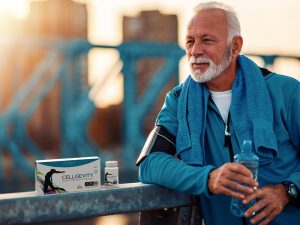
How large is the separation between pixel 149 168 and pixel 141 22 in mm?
78294

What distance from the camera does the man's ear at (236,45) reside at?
3.31 m

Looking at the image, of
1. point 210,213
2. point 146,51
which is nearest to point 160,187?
point 210,213

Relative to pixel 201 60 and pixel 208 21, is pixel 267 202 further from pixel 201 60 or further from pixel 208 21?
pixel 208 21

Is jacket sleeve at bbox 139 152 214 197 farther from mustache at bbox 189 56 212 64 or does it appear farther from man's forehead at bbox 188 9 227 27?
man's forehead at bbox 188 9 227 27

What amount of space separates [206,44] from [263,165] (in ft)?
1.92

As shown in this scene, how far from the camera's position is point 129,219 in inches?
639

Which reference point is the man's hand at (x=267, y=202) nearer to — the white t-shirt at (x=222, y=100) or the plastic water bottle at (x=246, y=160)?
the plastic water bottle at (x=246, y=160)

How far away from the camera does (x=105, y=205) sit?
8.73 ft

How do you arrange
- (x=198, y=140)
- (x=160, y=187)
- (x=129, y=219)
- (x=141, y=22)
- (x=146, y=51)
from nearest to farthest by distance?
1. (x=160, y=187)
2. (x=198, y=140)
3. (x=129, y=219)
4. (x=146, y=51)
5. (x=141, y=22)

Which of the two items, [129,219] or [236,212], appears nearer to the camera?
[236,212]

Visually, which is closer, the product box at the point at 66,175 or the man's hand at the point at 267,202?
the product box at the point at 66,175

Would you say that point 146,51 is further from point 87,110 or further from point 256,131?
point 256,131

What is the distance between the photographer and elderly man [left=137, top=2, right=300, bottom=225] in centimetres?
287

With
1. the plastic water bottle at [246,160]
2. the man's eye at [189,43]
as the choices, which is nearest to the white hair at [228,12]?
the man's eye at [189,43]
